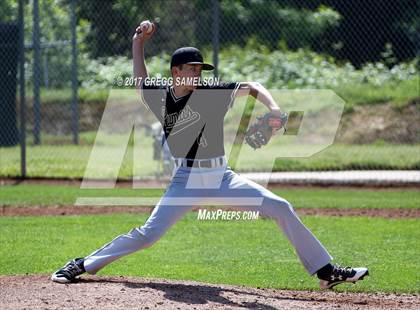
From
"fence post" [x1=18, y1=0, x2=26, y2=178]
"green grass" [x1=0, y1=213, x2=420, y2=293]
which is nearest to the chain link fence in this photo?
"fence post" [x1=18, y1=0, x2=26, y2=178]

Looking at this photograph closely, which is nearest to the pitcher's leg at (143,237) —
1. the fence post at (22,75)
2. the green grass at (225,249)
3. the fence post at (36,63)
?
the green grass at (225,249)

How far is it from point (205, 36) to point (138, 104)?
151 inches

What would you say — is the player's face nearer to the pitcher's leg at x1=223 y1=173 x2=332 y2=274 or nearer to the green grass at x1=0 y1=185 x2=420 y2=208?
the pitcher's leg at x1=223 y1=173 x2=332 y2=274

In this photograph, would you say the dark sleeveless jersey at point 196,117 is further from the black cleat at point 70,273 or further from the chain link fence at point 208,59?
the chain link fence at point 208,59

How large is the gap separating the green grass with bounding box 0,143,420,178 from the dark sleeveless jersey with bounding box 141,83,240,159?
8003mm

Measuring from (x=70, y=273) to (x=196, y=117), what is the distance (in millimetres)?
1676

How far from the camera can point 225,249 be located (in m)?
9.31

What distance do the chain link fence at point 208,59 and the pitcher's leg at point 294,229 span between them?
793 cm

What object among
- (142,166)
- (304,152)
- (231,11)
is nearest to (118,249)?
(142,166)

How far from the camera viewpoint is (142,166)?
618 inches

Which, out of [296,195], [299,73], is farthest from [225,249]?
[299,73]

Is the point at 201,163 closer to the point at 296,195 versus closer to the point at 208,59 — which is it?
the point at 296,195

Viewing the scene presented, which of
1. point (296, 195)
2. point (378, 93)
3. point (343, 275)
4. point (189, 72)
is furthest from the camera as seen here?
point (378, 93)

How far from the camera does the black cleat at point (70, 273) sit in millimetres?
6898
